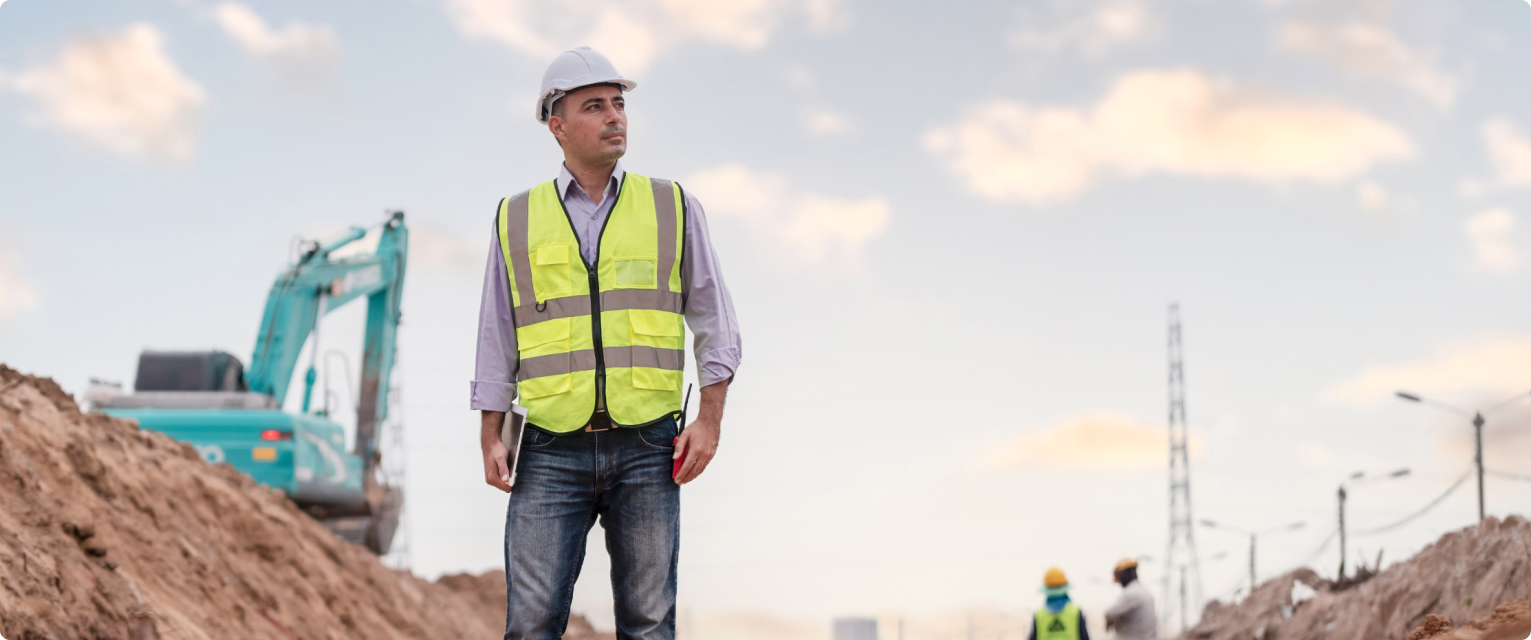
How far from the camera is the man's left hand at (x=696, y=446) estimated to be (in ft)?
12.4

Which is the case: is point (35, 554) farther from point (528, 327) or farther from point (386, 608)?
point (386, 608)

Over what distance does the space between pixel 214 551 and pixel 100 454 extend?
1.29 m

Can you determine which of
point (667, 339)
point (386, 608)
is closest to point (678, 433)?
point (667, 339)

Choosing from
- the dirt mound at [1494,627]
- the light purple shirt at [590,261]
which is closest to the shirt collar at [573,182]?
the light purple shirt at [590,261]

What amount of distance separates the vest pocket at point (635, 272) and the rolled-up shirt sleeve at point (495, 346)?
1.15ft

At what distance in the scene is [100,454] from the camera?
11.7 meters

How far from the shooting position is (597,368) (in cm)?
376

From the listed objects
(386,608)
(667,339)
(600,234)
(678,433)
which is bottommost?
(386,608)

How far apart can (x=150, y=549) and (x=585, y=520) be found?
8.29 meters

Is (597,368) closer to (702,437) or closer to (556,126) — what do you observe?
(702,437)

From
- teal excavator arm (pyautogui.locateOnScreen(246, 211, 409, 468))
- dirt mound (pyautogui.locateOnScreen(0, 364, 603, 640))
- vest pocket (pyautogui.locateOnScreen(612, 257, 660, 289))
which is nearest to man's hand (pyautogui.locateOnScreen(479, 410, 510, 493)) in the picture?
vest pocket (pyautogui.locateOnScreen(612, 257, 660, 289))

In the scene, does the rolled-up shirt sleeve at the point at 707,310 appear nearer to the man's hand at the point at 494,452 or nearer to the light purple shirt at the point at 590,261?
the light purple shirt at the point at 590,261

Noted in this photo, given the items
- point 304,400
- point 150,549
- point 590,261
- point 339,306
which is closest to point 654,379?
point 590,261

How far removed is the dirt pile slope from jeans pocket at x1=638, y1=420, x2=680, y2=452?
5376mm
